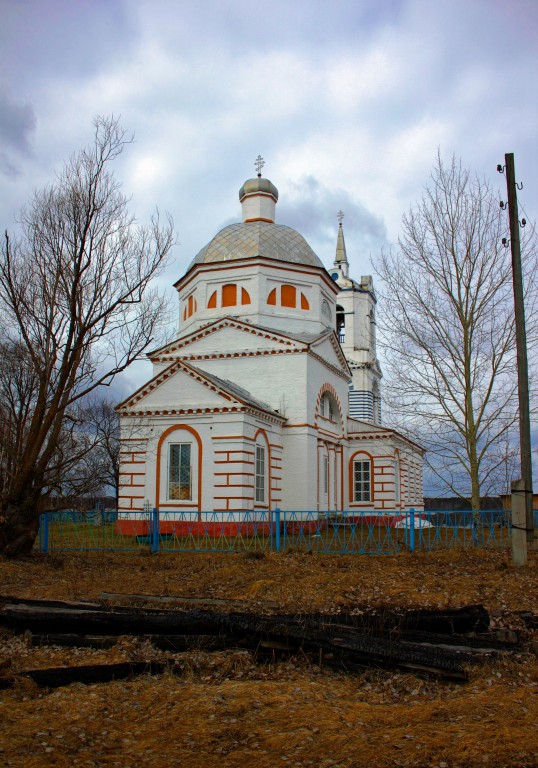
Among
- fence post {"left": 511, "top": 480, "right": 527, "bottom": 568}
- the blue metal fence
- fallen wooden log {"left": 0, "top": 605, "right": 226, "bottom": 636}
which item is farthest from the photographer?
the blue metal fence

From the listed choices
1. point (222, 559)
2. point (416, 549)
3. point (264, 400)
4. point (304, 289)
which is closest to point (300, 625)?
point (222, 559)

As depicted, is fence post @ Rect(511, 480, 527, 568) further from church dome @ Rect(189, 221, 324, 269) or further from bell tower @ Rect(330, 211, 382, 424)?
bell tower @ Rect(330, 211, 382, 424)

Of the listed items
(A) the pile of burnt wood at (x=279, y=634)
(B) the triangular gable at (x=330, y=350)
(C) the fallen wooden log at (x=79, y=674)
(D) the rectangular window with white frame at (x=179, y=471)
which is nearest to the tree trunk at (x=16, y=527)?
(A) the pile of burnt wood at (x=279, y=634)

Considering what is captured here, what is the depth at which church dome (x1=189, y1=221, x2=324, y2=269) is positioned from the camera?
2748 cm

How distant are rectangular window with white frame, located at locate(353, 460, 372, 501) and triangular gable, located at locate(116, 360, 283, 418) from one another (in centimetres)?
999

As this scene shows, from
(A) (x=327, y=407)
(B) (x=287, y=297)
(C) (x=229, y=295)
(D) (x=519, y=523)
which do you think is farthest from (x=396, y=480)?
(D) (x=519, y=523)

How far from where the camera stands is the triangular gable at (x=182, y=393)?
21117 mm

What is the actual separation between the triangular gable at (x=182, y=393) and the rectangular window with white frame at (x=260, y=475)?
1.50 meters

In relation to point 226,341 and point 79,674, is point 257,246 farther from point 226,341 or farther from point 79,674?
point 79,674

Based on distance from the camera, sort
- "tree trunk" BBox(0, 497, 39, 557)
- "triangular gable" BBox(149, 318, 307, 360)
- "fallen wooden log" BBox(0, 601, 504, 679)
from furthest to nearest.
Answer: "triangular gable" BBox(149, 318, 307, 360) → "tree trunk" BBox(0, 497, 39, 557) → "fallen wooden log" BBox(0, 601, 504, 679)

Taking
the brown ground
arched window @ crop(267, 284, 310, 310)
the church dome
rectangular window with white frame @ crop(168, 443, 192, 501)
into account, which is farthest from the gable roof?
the brown ground

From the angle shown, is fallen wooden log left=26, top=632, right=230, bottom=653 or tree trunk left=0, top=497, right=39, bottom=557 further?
tree trunk left=0, top=497, right=39, bottom=557

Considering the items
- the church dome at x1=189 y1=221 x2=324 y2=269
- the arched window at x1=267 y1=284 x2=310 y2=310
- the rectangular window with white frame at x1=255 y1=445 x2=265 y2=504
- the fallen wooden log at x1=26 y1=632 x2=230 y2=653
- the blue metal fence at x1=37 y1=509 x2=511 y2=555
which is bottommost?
the fallen wooden log at x1=26 y1=632 x2=230 y2=653

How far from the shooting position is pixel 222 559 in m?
14.5
